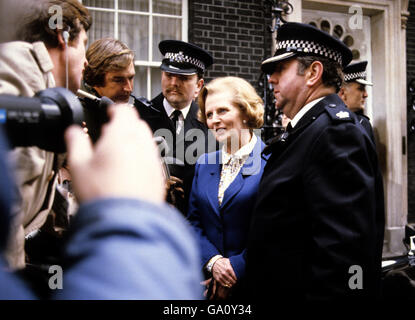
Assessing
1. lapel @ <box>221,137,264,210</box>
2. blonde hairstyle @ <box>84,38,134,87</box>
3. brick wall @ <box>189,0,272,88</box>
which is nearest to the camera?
lapel @ <box>221,137,264,210</box>

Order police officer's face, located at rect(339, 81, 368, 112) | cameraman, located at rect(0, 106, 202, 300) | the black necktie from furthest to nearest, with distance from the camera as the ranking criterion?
police officer's face, located at rect(339, 81, 368, 112)
the black necktie
cameraman, located at rect(0, 106, 202, 300)

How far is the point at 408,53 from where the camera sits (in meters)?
6.57

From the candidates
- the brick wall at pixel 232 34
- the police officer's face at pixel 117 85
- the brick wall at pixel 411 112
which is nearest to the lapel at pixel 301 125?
the police officer's face at pixel 117 85

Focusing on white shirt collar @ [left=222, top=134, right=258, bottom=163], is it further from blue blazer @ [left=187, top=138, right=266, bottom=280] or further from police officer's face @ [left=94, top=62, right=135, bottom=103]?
police officer's face @ [left=94, top=62, right=135, bottom=103]

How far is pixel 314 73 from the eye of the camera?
1.98 metres

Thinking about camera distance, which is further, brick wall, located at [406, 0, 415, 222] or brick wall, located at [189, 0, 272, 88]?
brick wall, located at [406, 0, 415, 222]

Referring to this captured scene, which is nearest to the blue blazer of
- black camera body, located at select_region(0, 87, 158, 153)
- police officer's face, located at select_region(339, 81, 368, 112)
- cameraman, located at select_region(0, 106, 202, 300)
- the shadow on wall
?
the shadow on wall

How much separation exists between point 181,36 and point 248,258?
14.0ft

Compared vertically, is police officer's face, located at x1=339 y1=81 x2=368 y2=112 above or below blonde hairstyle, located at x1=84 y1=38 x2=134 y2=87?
above

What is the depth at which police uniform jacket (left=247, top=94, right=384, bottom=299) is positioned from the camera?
160 centimetres

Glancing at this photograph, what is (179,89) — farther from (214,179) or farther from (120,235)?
(120,235)

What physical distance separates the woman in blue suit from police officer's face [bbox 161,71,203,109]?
339 mm

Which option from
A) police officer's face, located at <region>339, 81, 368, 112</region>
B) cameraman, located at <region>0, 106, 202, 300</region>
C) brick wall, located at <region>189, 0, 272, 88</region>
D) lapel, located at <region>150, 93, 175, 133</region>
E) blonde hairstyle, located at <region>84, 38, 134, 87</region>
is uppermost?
brick wall, located at <region>189, 0, 272, 88</region>
